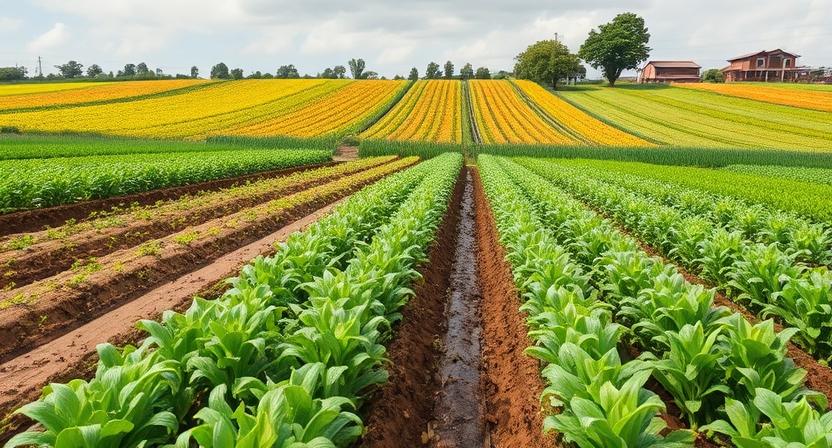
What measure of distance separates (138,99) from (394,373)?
73.1 m

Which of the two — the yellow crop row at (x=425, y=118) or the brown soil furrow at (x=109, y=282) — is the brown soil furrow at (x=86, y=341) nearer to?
the brown soil furrow at (x=109, y=282)

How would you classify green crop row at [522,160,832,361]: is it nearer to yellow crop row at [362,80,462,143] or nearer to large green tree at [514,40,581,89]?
yellow crop row at [362,80,462,143]

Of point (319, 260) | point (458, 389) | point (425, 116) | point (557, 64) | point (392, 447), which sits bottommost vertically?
point (458, 389)

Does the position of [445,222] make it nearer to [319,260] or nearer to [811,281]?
[319,260]

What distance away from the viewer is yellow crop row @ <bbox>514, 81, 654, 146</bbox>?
161ft

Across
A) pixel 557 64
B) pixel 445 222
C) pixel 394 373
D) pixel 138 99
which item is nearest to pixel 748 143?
pixel 557 64

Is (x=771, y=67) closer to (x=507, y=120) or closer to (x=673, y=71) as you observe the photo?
(x=673, y=71)

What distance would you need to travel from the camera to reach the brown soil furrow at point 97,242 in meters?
8.41

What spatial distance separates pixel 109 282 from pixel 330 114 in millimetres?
54389

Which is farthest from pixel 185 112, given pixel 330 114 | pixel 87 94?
pixel 87 94

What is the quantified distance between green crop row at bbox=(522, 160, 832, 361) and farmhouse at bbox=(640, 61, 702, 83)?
111 metres

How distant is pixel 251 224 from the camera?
1245cm

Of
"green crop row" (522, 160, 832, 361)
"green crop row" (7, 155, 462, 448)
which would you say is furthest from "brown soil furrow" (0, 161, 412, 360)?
"green crop row" (522, 160, 832, 361)

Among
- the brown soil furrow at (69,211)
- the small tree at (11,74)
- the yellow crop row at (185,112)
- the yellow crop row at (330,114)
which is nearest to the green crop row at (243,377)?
the brown soil furrow at (69,211)
